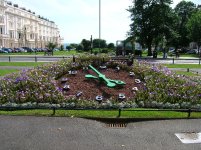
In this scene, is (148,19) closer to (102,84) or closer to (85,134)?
(102,84)

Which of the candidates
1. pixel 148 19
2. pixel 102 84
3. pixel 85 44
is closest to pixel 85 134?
pixel 102 84

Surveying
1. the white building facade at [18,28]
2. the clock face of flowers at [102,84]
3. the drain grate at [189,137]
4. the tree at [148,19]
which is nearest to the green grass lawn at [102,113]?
the drain grate at [189,137]

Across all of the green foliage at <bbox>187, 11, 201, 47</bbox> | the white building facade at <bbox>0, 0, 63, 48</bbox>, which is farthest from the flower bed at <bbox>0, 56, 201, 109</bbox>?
the white building facade at <bbox>0, 0, 63, 48</bbox>

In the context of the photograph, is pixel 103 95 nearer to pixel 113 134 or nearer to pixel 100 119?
pixel 100 119

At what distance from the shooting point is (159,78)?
1291 centimetres

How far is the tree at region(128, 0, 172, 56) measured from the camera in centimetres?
5506

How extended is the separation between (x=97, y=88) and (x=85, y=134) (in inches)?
186

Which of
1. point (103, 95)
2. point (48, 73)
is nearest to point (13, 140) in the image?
point (103, 95)

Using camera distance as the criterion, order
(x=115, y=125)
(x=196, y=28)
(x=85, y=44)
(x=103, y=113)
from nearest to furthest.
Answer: (x=115, y=125)
(x=103, y=113)
(x=196, y=28)
(x=85, y=44)

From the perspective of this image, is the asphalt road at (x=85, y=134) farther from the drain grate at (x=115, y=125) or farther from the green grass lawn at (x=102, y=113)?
the green grass lawn at (x=102, y=113)

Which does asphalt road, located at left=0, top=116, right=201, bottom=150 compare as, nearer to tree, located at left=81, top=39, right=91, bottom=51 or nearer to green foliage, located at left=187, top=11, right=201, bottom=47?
tree, located at left=81, top=39, right=91, bottom=51

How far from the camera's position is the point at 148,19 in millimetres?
56031

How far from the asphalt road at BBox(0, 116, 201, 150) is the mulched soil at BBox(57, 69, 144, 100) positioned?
286 cm

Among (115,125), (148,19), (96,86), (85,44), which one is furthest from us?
(85,44)
